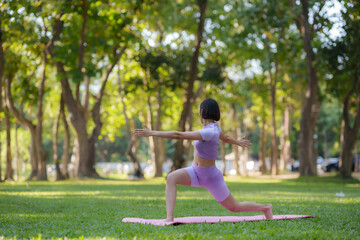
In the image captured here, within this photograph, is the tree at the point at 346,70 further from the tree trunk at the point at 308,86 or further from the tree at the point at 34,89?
the tree at the point at 34,89

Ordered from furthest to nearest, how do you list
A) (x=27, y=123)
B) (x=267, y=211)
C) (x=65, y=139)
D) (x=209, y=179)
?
(x=65, y=139)
(x=27, y=123)
(x=267, y=211)
(x=209, y=179)

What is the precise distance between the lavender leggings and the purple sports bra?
18cm

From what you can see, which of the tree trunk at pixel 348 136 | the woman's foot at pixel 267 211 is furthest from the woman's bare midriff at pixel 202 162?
the tree trunk at pixel 348 136

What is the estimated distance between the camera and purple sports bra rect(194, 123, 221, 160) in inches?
266

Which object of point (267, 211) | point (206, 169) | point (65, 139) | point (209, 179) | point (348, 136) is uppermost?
point (65, 139)

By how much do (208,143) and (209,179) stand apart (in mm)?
520

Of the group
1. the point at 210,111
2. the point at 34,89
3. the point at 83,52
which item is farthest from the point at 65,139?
the point at 210,111

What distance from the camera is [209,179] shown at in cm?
696

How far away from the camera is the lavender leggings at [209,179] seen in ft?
22.7

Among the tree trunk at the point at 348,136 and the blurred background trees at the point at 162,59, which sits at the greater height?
the blurred background trees at the point at 162,59

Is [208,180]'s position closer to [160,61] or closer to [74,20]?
[74,20]

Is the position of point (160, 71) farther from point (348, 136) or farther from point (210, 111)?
point (210, 111)

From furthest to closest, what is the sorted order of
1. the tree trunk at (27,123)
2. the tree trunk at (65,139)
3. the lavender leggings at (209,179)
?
the tree trunk at (65,139)
the tree trunk at (27,123)
the lavender leggings at (209,179)

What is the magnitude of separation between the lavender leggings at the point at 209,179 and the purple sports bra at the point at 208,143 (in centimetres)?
18
